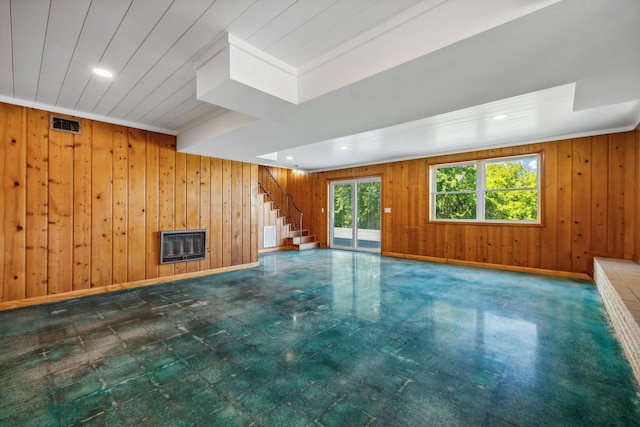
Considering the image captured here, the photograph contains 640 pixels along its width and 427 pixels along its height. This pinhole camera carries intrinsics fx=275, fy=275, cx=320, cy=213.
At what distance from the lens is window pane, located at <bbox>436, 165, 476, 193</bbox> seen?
607cm

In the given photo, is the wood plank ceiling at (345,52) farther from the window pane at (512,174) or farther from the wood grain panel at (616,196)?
the window pane at (512,174)

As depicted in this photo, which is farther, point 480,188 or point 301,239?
point 301,239

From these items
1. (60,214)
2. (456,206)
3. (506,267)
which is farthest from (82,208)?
(506,267)

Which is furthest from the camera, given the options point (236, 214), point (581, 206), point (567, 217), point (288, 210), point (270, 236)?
point (288, 210)

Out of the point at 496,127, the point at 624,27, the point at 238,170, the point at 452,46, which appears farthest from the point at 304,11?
the point at 238,170

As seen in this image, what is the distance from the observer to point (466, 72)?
200 cm

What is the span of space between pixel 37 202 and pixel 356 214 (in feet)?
21.9

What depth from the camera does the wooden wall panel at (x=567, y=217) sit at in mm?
4422

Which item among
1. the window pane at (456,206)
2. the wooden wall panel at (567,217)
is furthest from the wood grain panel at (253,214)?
the window pane at (456,206)

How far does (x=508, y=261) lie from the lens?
5512 millimetres

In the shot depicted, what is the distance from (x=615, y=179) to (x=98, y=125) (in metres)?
8.18

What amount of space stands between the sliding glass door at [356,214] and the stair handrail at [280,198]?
123 cm

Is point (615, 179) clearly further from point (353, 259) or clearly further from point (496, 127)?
point (353, 259)

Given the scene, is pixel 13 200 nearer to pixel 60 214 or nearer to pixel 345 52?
pixel 60 214
